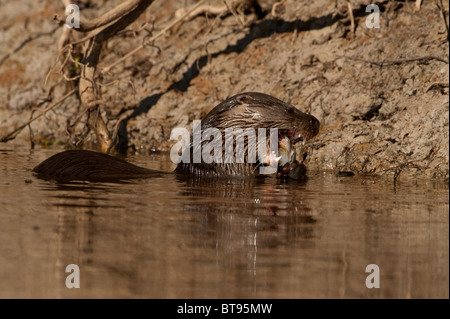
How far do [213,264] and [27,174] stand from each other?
3.39 metres

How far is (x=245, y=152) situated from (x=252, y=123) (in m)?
0.25

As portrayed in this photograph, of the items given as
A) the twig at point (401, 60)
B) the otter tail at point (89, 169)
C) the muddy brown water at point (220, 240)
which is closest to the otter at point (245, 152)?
the otter tail at point (89, 169)

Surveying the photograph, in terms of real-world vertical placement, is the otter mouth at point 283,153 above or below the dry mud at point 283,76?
below

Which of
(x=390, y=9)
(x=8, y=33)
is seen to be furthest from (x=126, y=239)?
(x=8, y=33)

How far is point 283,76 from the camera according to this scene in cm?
860

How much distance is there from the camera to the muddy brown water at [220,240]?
293cm

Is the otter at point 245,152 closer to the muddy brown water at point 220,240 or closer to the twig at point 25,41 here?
the muddy brown water at point 220,240

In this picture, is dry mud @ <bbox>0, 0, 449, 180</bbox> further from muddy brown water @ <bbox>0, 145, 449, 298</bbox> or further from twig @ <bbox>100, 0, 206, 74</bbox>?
muddy brown water @ <bbox>0, 145, 449, 298</bbox>

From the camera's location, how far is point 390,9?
27.7ft

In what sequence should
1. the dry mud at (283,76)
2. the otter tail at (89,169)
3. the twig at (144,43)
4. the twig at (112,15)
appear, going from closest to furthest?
the otter tail at (89,169)
the dry mud at (283,76)
the twig at (112,15)
the twig at (144,43)

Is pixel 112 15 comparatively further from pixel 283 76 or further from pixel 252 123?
pixel 252 123

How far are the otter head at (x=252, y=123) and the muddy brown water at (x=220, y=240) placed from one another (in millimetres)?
495

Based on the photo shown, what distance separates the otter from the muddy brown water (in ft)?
1.36

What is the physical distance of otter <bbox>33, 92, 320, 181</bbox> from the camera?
6051 mm
